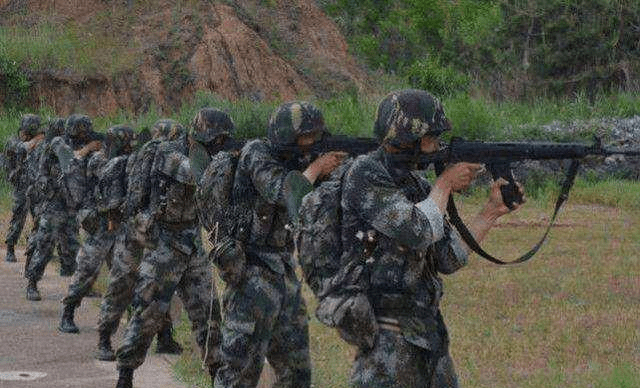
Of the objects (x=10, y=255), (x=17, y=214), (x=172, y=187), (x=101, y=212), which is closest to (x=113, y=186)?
(x=101, y=212)

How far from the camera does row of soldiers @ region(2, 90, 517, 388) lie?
4957mm

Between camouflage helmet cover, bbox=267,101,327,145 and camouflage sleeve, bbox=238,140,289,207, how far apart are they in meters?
0.12

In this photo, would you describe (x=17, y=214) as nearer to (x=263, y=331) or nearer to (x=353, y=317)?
(x=263, y=331)

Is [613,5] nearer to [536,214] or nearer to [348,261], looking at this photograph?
[536,214]

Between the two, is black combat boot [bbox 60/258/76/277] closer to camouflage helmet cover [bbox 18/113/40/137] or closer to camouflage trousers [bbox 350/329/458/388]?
camouflage helmet cover [bbox 18/113/40/137]

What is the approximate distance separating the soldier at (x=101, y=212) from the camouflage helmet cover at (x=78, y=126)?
0.94ft

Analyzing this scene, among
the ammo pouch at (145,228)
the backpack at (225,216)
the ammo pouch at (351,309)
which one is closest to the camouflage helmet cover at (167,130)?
the ammo pouch at (145,228)

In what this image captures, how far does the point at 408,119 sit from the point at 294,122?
1.57 metres

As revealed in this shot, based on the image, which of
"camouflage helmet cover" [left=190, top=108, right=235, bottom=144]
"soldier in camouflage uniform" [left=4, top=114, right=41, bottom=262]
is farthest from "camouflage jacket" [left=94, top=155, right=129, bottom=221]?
"soldier in camouflage uniform" [left=4, top=114, right=41, bottom=262]

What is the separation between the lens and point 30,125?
15.3 metres

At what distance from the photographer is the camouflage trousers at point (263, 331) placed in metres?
6.62

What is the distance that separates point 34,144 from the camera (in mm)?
15312

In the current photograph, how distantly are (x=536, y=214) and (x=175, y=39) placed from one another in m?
15.7

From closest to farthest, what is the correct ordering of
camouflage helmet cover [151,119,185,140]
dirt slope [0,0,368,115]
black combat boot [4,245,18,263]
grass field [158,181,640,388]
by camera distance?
grass field [158,181,640,388]
camouflage helmet cover [151,119,185,140]
black combat boot [4,245,18,263]
dirt slope [0,0,368,115]
